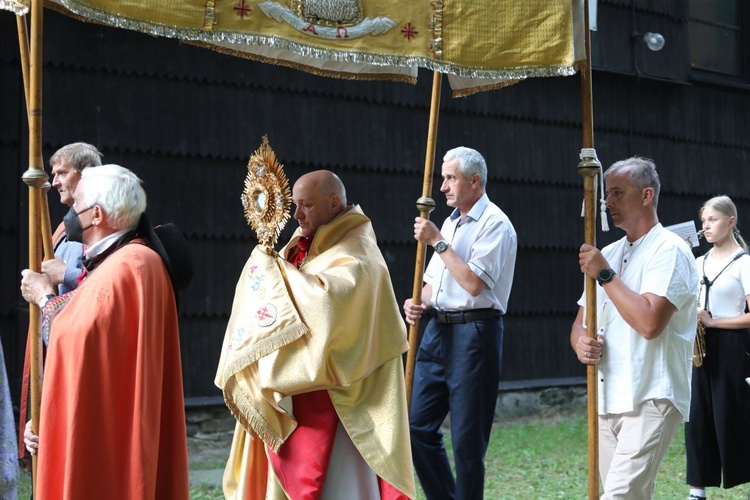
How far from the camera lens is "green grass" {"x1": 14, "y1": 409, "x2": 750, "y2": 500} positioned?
7406 mm

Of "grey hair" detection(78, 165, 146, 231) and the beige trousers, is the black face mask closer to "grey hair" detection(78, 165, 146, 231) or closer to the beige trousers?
"grey hair" detection(78, 165, 146, 231)

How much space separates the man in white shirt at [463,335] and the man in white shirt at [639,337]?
29.8 inches

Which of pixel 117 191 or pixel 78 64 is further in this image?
pixel 78 64

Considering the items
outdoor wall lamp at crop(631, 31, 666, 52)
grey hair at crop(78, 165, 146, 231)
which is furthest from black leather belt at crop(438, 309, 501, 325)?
outdoor wall lamp at crop(631, 31, 666, 52)

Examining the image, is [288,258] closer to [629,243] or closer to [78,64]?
[629,243]

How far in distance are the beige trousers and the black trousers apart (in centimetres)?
240

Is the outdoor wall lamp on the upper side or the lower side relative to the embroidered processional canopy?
upper

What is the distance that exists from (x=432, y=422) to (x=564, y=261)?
5442mm

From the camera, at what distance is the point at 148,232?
426cm

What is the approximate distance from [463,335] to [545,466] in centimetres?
326

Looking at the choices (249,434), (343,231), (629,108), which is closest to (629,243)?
(343,231)

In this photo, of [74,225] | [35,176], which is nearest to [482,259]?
[74,225]

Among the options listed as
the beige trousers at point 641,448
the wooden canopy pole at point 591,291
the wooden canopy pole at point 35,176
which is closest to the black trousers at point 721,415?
the beige trousers at point 641,448

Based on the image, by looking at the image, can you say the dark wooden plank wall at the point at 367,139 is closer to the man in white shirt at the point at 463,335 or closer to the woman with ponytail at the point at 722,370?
the woman with ponytail at the point at 722,370
